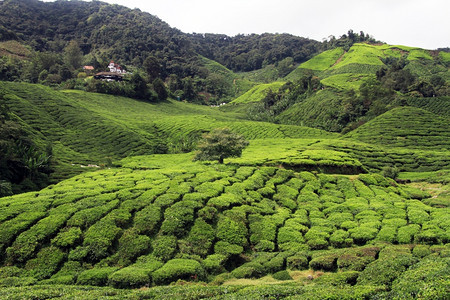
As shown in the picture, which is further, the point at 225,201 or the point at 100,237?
the point at 225,201

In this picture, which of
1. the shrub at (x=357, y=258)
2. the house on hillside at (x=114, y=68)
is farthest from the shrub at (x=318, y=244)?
the house on hillside at (x=114, y=68)

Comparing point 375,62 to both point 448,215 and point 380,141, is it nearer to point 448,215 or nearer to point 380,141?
point 380,141

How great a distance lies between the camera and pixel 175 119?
95.1 metres

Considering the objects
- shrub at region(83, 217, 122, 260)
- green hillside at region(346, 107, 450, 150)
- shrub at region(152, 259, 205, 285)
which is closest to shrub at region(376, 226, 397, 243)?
shrub at region(152, 259, 205, 285)

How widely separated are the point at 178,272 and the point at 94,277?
184 inches

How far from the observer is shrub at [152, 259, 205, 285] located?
16.5m

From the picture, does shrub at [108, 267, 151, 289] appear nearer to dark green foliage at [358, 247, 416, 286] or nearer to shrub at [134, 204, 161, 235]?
shrub at [134, 204, 161, 235]

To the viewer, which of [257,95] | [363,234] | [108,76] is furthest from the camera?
[257,95]

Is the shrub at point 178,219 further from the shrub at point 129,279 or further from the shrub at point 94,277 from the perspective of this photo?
the shrub at point 94,277

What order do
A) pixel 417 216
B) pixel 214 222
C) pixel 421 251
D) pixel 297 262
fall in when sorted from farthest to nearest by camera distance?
pixel 417 216
pixel 214 222
pixel 297 262
pixel 421 251

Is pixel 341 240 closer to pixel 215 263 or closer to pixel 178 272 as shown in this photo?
pixel 215 263

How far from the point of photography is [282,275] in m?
17.2

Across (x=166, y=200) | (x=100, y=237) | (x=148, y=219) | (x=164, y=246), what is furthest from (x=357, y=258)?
(x=100, y=237)

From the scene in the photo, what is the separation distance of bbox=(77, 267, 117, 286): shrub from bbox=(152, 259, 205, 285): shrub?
2745 mm
